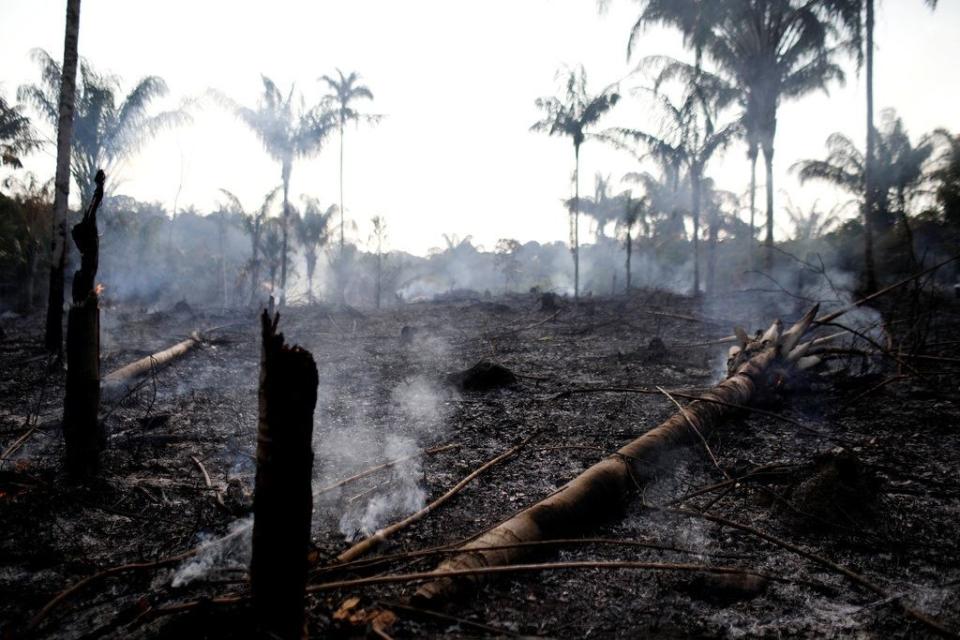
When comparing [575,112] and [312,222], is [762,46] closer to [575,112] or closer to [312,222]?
[575,112]

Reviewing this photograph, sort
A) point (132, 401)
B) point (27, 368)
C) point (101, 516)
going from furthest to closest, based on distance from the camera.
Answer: point (27, 368), point (132, 401), point (101, 516)

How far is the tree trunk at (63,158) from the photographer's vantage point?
23.9ft

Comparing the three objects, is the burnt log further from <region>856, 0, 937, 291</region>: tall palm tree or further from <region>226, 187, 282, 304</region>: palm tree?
<region>226, 187, 282, 304</region>: palm tree

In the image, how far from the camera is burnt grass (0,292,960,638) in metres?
2.16

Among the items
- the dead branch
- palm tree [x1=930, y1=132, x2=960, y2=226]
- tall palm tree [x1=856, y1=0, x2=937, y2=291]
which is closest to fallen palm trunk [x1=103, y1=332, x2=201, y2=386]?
the dead branch

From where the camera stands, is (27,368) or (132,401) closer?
(132,401)

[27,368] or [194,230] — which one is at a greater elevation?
[194,230]

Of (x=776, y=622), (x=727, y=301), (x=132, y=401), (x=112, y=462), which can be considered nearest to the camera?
(x=776, y=622)

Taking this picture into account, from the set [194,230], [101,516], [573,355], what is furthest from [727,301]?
[194,230]

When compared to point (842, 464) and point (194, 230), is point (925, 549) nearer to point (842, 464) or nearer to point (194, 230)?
point (842, 464)

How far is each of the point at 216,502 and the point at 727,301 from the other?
Answer: 15.7 meters

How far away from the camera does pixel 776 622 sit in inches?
84.6

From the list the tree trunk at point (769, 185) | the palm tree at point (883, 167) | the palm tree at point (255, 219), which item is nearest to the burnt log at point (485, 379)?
the tree trunk at point (769, 185)

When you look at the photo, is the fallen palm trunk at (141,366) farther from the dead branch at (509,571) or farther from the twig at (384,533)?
the dead branch at (509,571)
